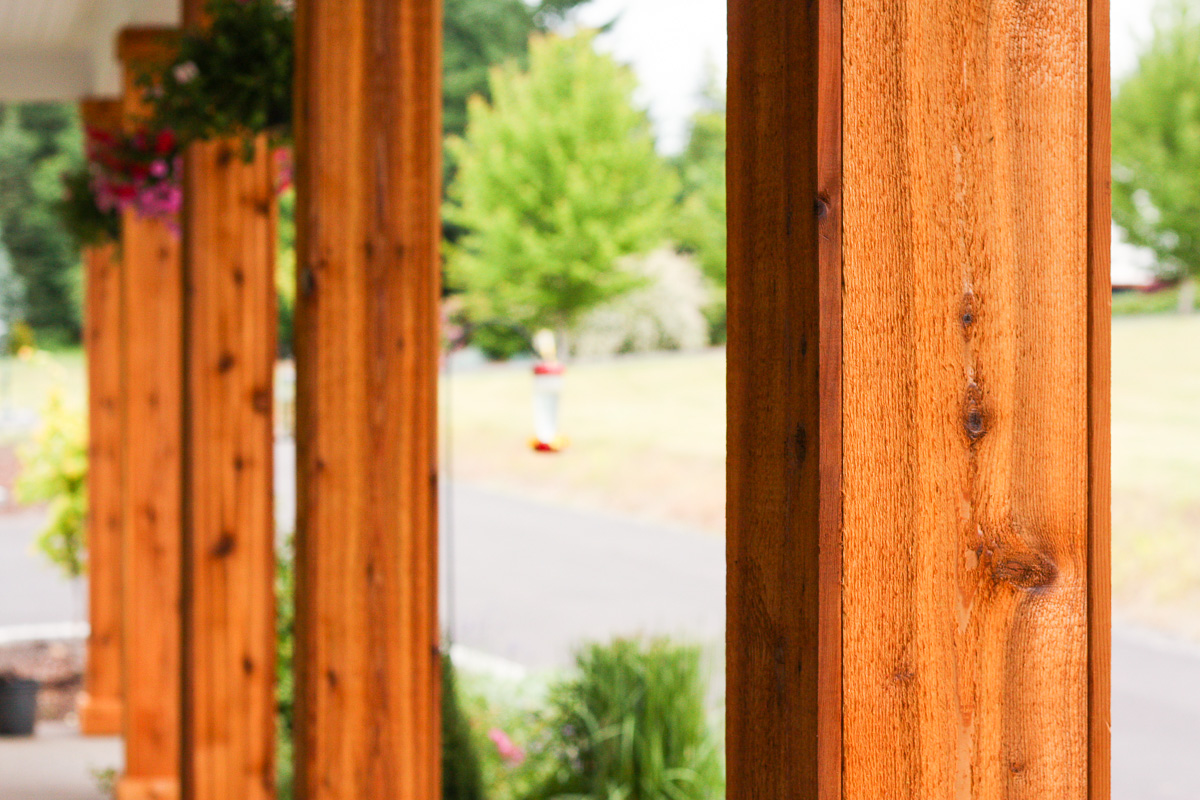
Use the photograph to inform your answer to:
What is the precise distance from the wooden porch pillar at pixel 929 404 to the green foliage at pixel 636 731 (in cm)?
273

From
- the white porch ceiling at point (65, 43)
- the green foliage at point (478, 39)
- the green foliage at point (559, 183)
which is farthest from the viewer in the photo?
the green foliage at point (478, 39)

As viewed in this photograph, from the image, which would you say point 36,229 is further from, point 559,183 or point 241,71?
point 241,71

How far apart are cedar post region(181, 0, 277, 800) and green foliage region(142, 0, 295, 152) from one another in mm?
215

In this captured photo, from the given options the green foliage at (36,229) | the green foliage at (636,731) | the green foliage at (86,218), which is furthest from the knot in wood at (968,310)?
the green foliage at (36,229)

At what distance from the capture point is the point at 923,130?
2.00 ft

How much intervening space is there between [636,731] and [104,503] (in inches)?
87.9

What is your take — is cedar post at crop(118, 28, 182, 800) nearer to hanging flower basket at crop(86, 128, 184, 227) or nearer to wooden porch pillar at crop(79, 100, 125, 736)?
hanging flower basket at crop(86, 128, 184, 227)

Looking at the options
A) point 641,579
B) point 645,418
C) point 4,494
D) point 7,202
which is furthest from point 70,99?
point 7,202

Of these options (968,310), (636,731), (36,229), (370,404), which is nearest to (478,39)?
(36,229)

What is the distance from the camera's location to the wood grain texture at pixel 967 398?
600 mm

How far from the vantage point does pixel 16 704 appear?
4086 mm

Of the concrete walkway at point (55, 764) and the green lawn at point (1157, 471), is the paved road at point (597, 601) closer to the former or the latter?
the concrete walkway at point (55, 764)

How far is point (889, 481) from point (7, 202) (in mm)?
22487

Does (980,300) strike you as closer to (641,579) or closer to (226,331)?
(226,331)
